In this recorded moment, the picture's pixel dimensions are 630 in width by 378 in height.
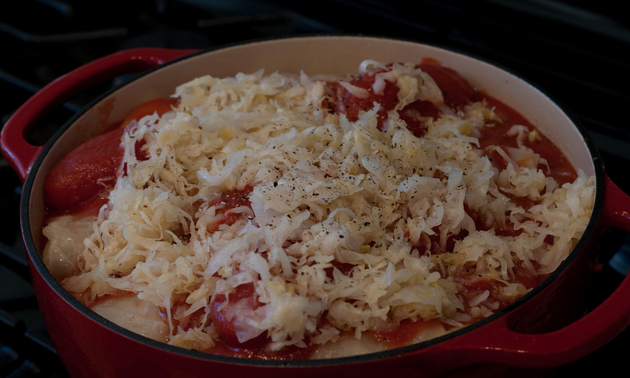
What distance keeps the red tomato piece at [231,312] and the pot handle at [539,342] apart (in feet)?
1.20

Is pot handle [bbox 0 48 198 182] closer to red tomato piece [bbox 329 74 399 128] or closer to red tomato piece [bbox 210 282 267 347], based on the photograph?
red tomato piece [bbox 329 74 399 128]

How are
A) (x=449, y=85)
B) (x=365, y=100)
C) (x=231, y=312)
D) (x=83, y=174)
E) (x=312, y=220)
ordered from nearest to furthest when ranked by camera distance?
(x=231, y=312) → (x=312, y=220) → (x=83, y=174) → (x=365, y=100) → (x=449, y=85)

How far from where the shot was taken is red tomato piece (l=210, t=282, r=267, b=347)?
1077 mm

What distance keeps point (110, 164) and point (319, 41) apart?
86cm

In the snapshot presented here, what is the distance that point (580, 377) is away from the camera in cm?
153

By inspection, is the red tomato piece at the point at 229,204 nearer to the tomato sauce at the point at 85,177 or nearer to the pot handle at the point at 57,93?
the tomato sauce at the point at 85,177

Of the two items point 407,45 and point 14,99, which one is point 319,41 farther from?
point 14,99

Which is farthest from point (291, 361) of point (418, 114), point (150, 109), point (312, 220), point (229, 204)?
point (150, 109)

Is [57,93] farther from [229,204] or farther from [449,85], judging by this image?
[449,85]

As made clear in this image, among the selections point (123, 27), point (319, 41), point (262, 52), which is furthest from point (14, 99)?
point (319, 41)

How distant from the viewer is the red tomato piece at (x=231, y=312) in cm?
108

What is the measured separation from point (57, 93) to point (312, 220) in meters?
0.94

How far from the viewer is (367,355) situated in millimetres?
920

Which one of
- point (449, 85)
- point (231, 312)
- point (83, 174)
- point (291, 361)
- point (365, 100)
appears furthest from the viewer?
point (449, 85)
